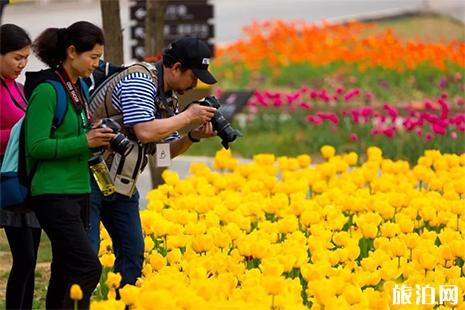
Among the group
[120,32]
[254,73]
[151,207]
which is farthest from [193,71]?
[254,73]

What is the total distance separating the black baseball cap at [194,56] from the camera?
263 inches

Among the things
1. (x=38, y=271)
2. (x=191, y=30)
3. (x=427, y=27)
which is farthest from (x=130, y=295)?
(x=427, y=27)

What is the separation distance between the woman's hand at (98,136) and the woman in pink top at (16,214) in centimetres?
58

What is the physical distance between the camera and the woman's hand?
20.4ft

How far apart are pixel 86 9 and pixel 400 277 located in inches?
872

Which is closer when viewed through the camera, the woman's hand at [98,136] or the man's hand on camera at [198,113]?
the woman's hand at [98,136]

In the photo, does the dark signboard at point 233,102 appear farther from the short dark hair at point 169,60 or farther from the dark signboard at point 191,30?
the short dark hair at point 169,60

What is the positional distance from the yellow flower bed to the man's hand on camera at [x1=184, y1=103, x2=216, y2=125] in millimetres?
640

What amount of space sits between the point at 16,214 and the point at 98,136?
65 cm

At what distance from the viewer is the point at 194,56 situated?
667cm

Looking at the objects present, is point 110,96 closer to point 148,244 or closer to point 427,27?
point 148,244

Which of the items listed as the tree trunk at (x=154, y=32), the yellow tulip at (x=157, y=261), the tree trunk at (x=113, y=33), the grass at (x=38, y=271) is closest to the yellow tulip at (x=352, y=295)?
the yellow tulip at (x=157, y=261)

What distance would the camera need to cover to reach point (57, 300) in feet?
21.2

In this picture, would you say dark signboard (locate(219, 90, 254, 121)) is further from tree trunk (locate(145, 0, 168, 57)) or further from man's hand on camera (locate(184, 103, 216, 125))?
man's hand on camera (locate(184, 103, 216, 125))
